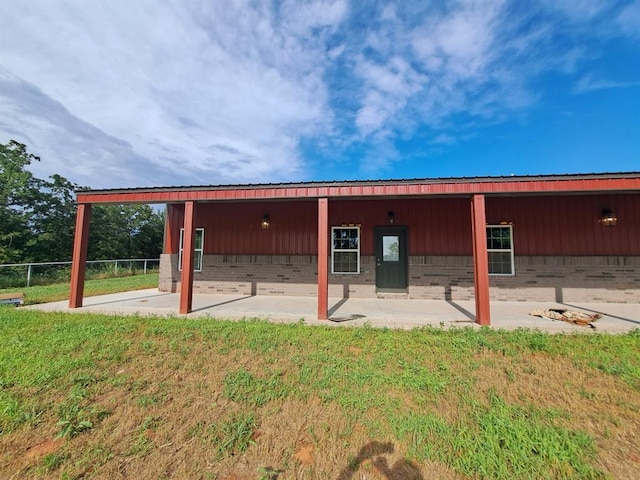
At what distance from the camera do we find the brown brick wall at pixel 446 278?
731 centimetres

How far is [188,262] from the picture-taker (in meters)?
5.91

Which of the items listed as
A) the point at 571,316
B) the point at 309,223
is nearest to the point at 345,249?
the point at 309,223

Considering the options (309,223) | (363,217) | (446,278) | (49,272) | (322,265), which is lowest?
(49,272)

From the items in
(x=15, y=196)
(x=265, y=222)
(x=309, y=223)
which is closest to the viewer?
(x=309, y=223)

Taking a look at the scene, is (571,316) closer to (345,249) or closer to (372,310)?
(372,310)

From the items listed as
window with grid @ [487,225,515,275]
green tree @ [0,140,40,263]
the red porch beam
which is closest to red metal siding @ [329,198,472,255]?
window with grid @ [487,225,515,275]

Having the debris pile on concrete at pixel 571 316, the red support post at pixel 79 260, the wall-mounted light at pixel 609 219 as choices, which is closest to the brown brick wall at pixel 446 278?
the wall-mounted light at pixel 609 219

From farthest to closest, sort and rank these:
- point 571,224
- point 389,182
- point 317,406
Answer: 1. point 571,224
2. point 389,182
3. point 317,406

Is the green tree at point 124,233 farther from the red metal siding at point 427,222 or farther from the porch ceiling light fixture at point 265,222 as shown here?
the red metal siding at point 427,222

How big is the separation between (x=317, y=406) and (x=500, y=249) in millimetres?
7384

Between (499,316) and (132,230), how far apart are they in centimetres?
2831

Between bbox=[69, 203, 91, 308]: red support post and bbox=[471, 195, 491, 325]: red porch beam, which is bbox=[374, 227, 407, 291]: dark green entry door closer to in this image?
bbox=[471, 195, 491, 325]: red porch beam

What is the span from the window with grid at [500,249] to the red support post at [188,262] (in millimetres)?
7876

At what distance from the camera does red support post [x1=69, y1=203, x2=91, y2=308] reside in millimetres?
6060
